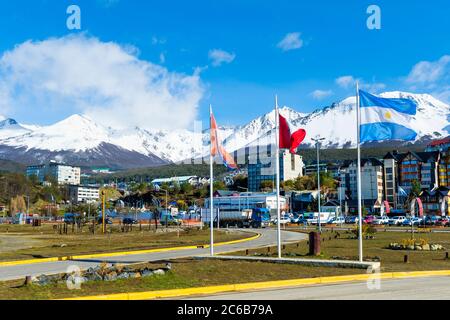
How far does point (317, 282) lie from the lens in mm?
19328

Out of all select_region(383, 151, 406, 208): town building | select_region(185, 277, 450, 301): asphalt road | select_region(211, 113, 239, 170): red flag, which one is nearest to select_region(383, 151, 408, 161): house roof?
select_region(383, 151, 406, 208): town building

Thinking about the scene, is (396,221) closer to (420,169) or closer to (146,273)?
(146,273)

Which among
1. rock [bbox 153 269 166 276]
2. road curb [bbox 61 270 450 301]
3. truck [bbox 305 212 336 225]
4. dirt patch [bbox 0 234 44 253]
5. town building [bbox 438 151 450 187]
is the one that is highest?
town building [bbox 438 151 450 187]

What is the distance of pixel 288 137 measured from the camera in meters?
24.5

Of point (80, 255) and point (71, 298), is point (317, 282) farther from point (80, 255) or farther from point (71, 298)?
point (80, 255)

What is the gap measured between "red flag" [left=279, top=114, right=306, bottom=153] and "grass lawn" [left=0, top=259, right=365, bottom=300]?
17.7ft

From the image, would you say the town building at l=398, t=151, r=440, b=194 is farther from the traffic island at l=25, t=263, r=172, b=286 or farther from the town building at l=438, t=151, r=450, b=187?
the traffic island at l=25, t=263, r=172, b=286

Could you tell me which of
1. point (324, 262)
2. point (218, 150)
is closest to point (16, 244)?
point (218, 150)

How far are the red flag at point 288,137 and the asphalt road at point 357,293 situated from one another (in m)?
7.79

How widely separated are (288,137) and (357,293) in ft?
32.3

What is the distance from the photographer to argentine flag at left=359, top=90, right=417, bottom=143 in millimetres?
22703

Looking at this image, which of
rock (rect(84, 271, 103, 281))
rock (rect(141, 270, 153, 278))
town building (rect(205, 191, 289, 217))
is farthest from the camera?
town building (rect(205, 191, 289, 217))

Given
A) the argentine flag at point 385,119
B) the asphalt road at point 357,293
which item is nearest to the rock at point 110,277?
the asphalt road at point 357,293

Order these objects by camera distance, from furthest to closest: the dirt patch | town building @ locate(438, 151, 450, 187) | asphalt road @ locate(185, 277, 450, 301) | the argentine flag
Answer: town building @ locate(438, 151, 450, 187)
the dirt patch
the argentine flag
asphalt road @ locate(185, 277, 450, 301)
